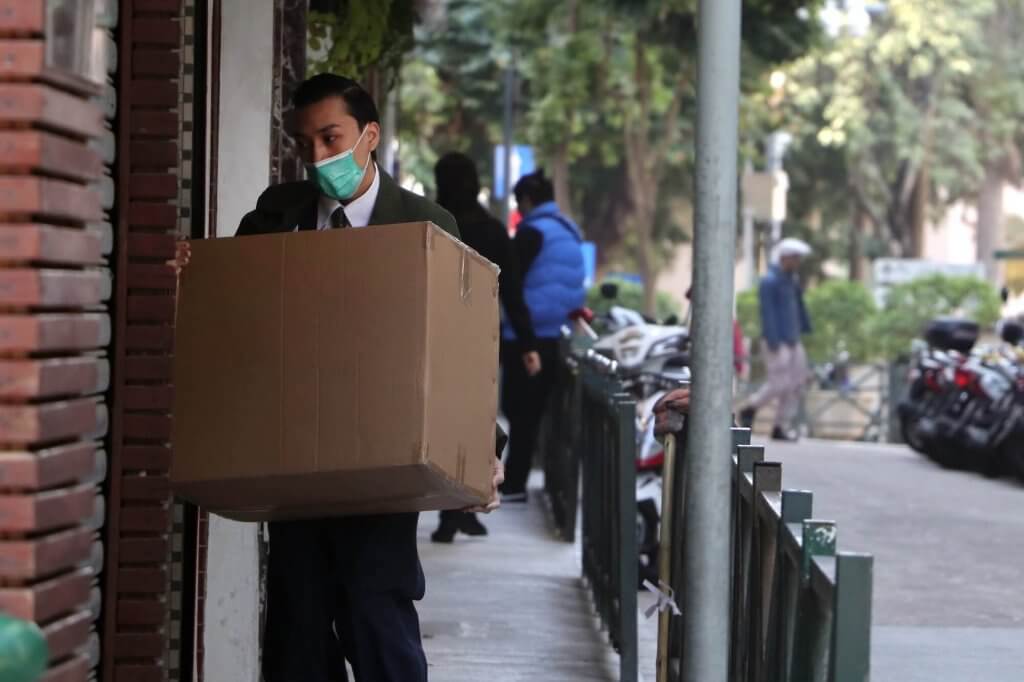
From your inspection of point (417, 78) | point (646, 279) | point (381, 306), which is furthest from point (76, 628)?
point (417, 78)

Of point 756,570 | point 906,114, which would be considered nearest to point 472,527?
point 756,570

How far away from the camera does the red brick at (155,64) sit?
5543mm

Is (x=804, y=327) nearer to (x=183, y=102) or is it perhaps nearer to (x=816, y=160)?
(x=183, y=102)

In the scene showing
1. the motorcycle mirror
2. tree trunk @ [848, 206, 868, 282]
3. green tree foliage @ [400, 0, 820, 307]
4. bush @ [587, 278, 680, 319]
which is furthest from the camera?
tree trunk @ [848, 206, 868, 282]

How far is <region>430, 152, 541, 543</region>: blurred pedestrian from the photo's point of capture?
10.1 metres

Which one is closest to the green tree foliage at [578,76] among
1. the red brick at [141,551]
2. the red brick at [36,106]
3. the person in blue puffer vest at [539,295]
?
the person in blue puffer vest at [539,295]

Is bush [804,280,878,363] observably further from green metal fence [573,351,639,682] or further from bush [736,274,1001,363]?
green metal fence [573,351,639,682]

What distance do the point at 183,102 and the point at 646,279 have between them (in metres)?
20.5

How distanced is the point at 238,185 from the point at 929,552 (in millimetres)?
6403

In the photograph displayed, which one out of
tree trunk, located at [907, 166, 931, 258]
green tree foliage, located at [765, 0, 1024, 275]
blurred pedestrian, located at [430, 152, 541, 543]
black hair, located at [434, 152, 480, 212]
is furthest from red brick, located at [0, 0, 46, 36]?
tree trunk, located at [907, 166, 931, 258]

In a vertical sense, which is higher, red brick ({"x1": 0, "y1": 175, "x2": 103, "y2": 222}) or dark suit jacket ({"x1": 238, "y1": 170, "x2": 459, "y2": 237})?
dark suit jacket ({"x1": 238, "y1": 170, "x2": 459, "y2": 237})

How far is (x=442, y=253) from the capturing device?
4.14 m

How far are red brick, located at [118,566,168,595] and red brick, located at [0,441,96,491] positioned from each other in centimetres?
208

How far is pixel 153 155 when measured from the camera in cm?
556
